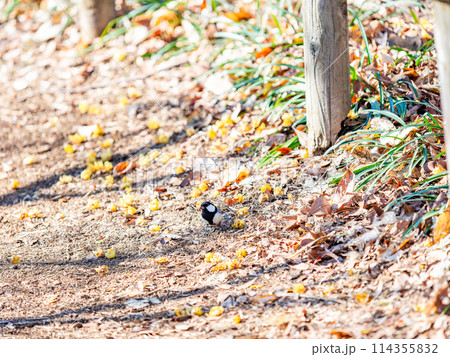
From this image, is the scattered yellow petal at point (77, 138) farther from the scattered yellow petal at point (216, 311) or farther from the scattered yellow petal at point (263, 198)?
the scattered yellow petal at point (216, 311)

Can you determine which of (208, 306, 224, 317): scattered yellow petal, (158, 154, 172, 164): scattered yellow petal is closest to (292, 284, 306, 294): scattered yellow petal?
(208, 306, 224, 317): scattered yellow petal

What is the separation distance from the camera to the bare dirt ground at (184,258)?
8.52ft

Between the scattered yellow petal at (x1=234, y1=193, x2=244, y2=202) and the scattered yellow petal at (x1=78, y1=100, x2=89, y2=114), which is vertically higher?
the scattered yellow petal at (x1=78, y1=100, x2=89, y2=114)

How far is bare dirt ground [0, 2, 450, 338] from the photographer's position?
2598 mm

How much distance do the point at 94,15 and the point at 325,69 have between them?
12.3 feet

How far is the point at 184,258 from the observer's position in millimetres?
3346

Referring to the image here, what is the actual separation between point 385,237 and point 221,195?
4.54 ft

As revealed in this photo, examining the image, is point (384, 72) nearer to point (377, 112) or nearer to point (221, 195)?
point (377, 112)

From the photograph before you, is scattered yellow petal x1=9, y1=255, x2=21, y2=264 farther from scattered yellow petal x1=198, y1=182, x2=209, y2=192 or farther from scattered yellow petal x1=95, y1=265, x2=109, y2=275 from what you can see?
scattered yellow petal x1=198, y1=182, x2=209, y2=192

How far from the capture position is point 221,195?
3.88 m

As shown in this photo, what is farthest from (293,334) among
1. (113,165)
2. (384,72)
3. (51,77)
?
(51,77)

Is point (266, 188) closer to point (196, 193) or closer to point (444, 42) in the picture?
point (196, 193)

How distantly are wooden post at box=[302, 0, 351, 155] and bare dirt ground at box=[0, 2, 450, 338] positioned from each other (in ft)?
0.88

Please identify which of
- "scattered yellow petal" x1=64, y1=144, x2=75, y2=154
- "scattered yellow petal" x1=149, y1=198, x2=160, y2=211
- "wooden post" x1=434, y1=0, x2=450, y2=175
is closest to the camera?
"wooden post" x1=434, y1=0, x2=450, y2=175
